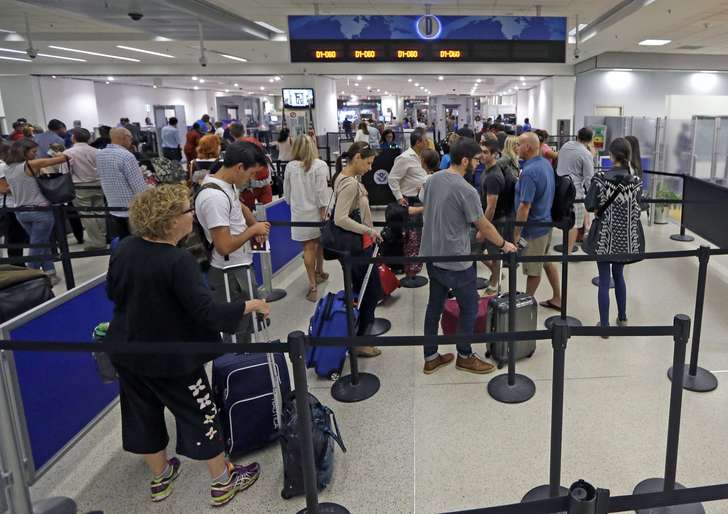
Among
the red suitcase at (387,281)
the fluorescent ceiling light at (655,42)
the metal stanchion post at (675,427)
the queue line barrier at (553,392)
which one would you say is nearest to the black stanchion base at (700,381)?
the metal stanchion post at (675,427)

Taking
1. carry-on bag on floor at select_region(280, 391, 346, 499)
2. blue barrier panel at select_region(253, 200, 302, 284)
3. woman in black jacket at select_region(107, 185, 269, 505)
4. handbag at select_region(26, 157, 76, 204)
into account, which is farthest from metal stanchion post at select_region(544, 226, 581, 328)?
handbag at select_region(26, 157, 76, 204)

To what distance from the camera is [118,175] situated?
5.71 meters

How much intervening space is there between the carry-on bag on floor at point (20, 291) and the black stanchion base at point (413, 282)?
352cm

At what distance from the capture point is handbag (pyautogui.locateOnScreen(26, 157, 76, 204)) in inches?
232

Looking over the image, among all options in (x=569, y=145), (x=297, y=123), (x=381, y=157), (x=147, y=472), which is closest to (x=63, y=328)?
(x=147, y=472)

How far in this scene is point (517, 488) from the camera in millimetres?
2574

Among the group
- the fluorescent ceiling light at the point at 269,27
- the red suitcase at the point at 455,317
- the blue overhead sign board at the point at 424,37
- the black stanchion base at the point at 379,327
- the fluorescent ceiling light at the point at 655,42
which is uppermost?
the fluorescent ceiling light at the point at 269,27

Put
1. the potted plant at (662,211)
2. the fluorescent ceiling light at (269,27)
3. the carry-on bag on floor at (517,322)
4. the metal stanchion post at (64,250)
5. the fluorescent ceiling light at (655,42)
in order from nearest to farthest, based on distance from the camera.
Result: the carry-on bag on floor at (517,322) < the metal stanchion post at (64,250) < the potted plant at (662,211) < the fluorescent ceiling light at (269,27) < the fluorescent ceiling light at (655,42)

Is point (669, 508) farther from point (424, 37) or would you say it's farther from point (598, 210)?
point (424, 37)

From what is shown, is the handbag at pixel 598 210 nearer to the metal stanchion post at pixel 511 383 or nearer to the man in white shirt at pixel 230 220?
the metal stanchion post at pixel 511 383

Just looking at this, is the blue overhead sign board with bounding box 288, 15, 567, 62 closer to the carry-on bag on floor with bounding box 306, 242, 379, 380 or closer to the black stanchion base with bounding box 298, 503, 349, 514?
the carry-on bag on floor with bounding box 306, 242, 379, 380

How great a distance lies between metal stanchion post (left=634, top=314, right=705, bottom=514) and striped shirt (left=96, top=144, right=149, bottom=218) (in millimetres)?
5279

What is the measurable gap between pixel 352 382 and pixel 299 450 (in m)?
1.13

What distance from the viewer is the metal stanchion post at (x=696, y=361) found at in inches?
126
